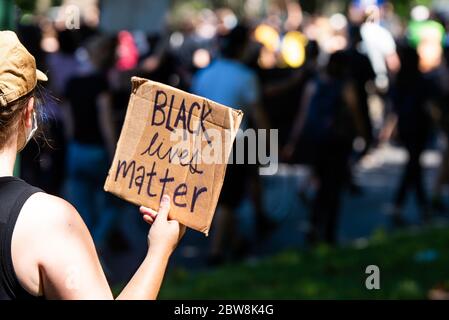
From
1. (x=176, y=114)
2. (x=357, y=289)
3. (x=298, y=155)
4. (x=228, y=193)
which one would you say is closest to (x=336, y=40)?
(x=298, y=155)

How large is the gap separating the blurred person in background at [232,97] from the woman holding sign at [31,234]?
5.52m

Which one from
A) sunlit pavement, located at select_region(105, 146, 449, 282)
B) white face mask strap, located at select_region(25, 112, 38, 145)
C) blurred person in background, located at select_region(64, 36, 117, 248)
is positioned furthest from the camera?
sunlit pavement, located at select_region(105, 146, 449, 282)

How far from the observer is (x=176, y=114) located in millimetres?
3006

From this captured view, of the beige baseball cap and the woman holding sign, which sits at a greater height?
the beige baseball cap

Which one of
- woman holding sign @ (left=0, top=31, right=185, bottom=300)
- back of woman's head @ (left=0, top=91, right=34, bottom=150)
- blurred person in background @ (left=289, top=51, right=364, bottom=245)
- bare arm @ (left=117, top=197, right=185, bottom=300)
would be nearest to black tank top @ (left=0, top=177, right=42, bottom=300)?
woman holding sign @ (left=0, top=31, right=185, bottom=300)

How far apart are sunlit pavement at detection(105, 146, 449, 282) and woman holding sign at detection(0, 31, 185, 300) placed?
560cm

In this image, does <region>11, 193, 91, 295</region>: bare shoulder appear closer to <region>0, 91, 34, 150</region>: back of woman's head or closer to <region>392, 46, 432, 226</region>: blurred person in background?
<region>0, 91, 34, 150</region>: back of woman's head

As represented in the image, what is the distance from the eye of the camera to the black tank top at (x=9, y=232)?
2537 millimetres

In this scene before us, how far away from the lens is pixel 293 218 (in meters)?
11.6

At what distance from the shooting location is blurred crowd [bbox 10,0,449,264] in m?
8.47

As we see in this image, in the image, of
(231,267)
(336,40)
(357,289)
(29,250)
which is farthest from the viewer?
(336,40)

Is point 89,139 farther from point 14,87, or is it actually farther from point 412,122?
point 14,87
